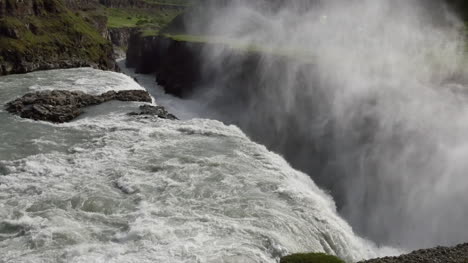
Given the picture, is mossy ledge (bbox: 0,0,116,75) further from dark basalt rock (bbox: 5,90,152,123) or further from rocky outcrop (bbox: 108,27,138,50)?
rocky outcrop (bbox: 108,27,138,50)

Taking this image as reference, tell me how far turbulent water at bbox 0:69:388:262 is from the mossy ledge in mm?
30546

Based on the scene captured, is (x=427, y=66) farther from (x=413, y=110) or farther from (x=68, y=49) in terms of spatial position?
(x=68, y=49)

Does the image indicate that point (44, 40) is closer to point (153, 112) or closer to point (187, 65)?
point (187, 65)

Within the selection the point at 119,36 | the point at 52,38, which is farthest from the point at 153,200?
the point at 119,36

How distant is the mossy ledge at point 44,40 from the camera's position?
58594mm

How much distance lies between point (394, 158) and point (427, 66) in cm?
1198

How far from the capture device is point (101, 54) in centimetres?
7369

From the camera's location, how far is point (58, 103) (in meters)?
37.5

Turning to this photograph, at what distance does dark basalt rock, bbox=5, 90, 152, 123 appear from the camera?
35094 mm

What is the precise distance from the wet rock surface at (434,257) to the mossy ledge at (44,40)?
56.7 meters

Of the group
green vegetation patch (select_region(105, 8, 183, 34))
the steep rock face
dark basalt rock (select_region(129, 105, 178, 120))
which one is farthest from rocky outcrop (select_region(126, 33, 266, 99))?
green vegetation patch (select_region(105, 8, 183, 34))

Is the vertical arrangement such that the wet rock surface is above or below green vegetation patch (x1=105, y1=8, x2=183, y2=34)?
above

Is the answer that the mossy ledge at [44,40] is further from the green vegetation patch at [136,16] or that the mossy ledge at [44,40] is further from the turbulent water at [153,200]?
the green vegetation patch at [136,16]

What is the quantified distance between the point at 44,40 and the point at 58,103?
111ft
